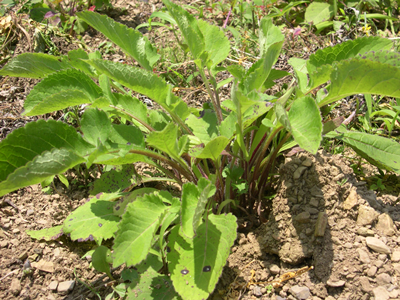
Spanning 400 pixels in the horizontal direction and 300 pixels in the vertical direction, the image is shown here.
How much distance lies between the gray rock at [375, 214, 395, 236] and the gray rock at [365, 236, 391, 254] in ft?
0.27

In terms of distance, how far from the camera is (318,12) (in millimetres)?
3434

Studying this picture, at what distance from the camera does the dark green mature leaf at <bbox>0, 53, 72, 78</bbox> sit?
184 centimetres

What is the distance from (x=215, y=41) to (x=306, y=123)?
862mm

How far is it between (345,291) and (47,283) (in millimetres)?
1554

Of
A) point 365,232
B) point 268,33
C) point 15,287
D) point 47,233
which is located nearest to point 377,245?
point 365,232

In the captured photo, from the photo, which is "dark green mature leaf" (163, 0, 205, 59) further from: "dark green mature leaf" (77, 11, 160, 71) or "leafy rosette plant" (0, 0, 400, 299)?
"dark green mature leaf" (77, 11, 160, 71)

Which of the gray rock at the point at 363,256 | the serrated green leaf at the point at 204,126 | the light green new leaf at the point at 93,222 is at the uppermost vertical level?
the serrated green leaf at the point at 204,126

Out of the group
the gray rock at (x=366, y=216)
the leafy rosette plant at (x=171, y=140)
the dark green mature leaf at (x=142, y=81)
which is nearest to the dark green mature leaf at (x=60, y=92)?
the leafy rosette plant at (x=171, y=140)

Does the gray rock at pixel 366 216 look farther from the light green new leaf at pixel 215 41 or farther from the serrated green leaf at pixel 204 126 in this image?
the light green new leaf at pixel 215 41

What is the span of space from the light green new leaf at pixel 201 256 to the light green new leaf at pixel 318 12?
8.43 feet

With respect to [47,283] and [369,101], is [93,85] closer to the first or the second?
[47,283]

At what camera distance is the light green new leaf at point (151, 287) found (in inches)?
65.5

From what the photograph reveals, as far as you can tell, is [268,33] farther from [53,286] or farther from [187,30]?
[53,286]

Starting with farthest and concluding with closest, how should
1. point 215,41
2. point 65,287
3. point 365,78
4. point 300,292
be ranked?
point 215,41
point 65,287
point 300,292
point 365,78
